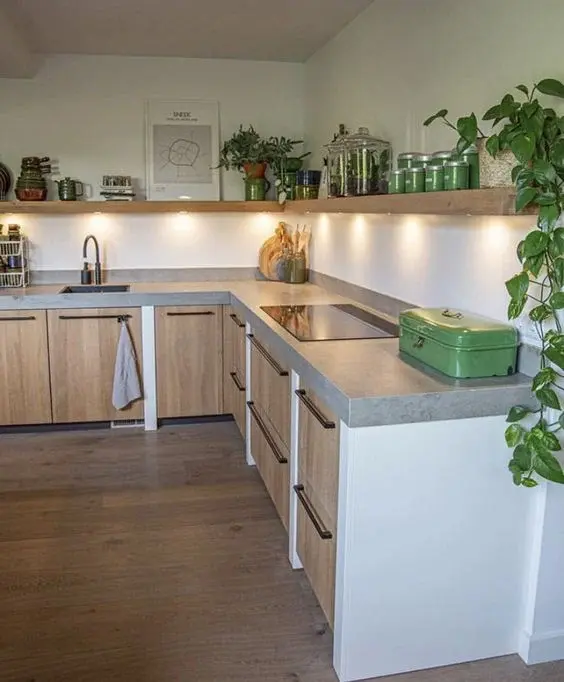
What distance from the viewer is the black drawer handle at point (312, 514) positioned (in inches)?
85.2

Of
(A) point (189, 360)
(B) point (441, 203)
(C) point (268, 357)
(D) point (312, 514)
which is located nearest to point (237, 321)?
(A) point (189, 360)

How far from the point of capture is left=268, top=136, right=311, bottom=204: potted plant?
14.5 feet

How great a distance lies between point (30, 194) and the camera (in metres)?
4.27

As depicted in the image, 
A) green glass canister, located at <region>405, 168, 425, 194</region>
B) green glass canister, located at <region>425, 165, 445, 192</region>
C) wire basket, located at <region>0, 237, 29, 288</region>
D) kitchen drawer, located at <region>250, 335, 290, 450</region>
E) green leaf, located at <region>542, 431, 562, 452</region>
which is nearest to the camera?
green leaf, located at <region>542, 431, 562, 452</region>

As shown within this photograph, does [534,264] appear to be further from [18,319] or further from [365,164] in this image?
[18,319]

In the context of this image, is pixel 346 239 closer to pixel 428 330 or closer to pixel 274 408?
pixel 274 408

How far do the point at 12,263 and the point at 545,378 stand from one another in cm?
354

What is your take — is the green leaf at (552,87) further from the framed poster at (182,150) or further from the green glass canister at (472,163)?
the framed poster at (182,150)

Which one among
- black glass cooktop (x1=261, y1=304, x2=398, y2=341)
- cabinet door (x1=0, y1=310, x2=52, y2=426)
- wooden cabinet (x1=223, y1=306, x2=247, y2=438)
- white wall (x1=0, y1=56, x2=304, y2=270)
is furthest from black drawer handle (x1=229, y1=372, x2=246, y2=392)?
cabinet door (x1=0, y1=310, x2=52, y2=426)

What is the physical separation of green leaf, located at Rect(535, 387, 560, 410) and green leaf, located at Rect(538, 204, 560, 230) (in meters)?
0.43

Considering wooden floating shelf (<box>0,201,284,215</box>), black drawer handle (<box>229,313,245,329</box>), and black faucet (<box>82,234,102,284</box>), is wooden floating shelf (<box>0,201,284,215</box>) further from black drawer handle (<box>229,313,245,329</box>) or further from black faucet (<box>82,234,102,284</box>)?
black drawer handle (<box>229,313,245,329</box>)

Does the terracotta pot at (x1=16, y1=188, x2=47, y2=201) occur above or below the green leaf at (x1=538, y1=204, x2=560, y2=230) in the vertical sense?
above

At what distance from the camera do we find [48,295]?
4.04m

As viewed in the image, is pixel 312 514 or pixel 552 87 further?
pixel 312 514
